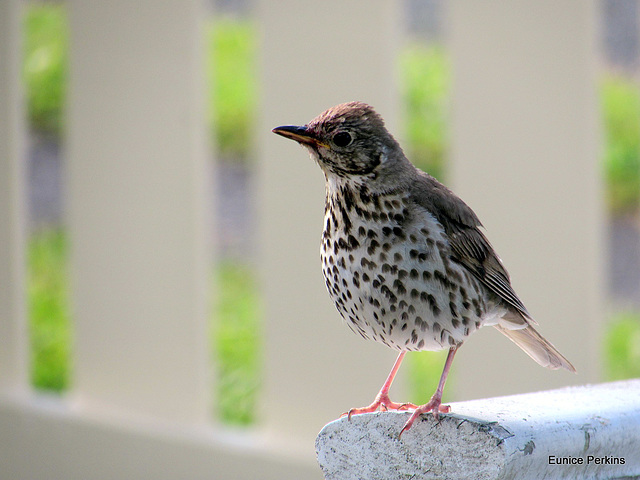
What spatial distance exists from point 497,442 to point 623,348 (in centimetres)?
500

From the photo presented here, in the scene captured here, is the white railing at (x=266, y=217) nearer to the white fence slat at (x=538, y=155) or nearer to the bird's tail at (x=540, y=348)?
the white fence slat at (x=538, y=155)

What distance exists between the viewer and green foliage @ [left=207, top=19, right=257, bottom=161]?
28.3 ft

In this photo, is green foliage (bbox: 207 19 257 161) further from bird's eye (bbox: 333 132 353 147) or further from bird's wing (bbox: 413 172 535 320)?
bird's eye (bbox: 333 132 353 147)

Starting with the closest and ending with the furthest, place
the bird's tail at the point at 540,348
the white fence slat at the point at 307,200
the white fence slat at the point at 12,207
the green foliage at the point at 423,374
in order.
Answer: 1. the bird's tail at the point at 540,348
2. the white fence slat at the point at 307,200
3. the green foliage at the point at 423,374
4. the white fence slat at the point at 12,207

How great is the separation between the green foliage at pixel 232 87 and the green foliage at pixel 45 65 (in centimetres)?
143

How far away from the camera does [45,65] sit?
8.95 m

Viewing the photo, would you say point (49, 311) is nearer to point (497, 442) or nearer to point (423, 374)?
point (423, 374)

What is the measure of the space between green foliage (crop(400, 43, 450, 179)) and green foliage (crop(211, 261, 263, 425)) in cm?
175

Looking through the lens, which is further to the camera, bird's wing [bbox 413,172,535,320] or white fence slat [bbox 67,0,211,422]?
white fence slat [bbox 67,0,211,422]

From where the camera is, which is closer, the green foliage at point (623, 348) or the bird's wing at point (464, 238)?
the bird's wing at point (464, 238)

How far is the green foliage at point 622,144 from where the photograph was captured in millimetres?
7277

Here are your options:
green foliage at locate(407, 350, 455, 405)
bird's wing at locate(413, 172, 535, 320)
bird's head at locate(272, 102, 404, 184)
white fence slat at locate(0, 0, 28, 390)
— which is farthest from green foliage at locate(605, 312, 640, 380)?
white fence slat at locate(0, 0, 28, 390)

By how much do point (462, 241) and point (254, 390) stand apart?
16.3 feet

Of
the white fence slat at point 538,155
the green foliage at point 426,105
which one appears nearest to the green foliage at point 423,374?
the white fence slat at point 538,155
